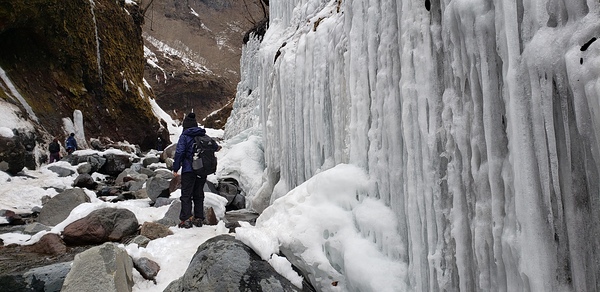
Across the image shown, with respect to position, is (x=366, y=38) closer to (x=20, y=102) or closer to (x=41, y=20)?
(x=20, y=102)

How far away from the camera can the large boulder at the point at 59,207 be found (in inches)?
246

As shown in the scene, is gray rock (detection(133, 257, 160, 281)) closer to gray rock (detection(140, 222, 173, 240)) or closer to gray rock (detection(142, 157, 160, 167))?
gray rock (detection(140, 222, 173, 240))

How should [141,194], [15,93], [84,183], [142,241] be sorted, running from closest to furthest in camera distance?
[142,241] < [141,194] < [84,183] < [15,93]

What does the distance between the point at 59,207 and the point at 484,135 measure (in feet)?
22.3

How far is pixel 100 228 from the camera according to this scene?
5.02 metres

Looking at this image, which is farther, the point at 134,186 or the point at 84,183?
the point at 84,183

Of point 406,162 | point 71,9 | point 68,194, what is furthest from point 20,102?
point 406,162

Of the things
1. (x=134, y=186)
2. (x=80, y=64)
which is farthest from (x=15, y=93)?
(x=134, y=186)

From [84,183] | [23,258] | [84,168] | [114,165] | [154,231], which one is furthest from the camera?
[114,165]

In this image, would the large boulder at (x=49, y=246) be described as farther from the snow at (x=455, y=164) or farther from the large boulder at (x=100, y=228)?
the snow at (x=455, y=164)

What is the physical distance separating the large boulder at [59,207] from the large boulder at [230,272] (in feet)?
14.7

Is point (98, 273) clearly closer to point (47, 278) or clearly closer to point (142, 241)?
point (47, 278)

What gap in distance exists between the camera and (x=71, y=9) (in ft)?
50.8

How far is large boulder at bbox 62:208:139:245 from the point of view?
4941mm
